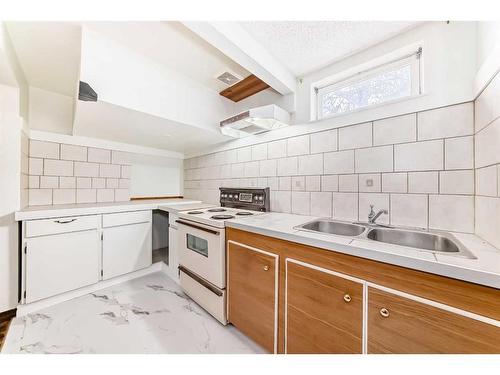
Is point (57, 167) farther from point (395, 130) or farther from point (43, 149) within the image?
point (395, 130)

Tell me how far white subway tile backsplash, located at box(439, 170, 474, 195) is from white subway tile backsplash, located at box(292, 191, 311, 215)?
32.2 inches

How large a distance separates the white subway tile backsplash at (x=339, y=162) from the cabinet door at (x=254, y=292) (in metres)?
0.85

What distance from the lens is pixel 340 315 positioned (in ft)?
2.79

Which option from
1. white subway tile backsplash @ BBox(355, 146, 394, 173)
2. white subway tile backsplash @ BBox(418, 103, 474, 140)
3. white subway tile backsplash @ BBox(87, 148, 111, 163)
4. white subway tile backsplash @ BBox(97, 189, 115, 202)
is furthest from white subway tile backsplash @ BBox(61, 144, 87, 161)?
white subway tile backsplash @ BBox(418, 103, 474, 140)

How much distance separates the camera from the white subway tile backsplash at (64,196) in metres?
2.13

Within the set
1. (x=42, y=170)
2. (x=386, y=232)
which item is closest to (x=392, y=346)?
(x=386, y=232)

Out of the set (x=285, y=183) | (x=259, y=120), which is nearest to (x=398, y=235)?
(x=285, y=183)

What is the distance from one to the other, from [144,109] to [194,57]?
565 mm

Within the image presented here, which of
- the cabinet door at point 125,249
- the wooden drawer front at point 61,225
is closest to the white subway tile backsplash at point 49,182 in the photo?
the wooden drawer front at point 61,225

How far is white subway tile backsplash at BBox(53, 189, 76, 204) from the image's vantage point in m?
2.13

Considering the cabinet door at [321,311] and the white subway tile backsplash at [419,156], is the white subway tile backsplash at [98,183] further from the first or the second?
the white subway tile backsplash at [419,156]

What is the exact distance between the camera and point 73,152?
2225 mm

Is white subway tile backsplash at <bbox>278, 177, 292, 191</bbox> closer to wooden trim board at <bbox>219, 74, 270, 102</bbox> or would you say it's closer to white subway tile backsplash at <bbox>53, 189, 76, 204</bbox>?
wooden trim board at <bbox>219, 74, 270, 102</bbox>
